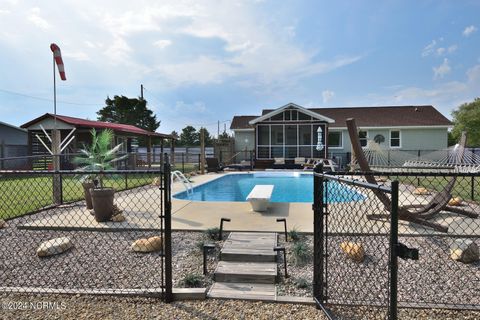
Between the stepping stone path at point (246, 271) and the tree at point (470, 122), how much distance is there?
37.6m

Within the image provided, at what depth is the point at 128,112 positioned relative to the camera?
37.7 m

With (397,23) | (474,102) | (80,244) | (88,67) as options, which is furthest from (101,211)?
(474,102)

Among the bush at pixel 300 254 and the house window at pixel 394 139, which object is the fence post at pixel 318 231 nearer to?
the bush at pixel 300 254

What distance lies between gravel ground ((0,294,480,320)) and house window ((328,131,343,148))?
21943 mm

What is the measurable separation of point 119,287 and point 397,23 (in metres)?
14.4

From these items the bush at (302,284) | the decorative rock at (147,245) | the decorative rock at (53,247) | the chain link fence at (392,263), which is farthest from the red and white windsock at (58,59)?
the bush at (302,284)

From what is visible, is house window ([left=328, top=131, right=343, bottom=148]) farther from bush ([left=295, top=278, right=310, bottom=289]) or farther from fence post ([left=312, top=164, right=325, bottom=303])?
fence post ([left=312, top=164, right=325, bottom=303])

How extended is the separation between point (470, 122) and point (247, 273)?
3976 cm

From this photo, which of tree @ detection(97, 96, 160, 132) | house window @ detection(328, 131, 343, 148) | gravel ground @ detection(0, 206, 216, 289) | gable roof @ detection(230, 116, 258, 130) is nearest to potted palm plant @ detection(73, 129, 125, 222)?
gravel ground @ detection(0, 206, 216, 289)

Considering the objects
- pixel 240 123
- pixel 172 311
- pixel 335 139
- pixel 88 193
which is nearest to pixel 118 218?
pixel 88 193

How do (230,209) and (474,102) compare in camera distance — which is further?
(474,102)

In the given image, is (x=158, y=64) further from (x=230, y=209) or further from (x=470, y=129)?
(x=470, y=129)

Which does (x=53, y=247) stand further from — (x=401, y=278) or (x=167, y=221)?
(x=401, y=278)

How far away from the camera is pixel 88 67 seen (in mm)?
13938
